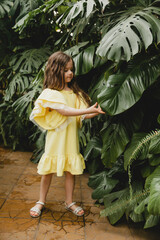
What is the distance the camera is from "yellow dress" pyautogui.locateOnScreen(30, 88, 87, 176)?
1720 mm

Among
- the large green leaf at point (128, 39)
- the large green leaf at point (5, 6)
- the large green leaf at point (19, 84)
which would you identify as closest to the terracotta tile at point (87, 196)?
the large green leaf at point (128, 39)

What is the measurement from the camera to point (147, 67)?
5.08 feet

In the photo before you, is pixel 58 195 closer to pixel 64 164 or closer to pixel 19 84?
pixel 64 164

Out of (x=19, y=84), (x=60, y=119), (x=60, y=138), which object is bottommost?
(x=19, y=84)

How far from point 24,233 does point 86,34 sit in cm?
171

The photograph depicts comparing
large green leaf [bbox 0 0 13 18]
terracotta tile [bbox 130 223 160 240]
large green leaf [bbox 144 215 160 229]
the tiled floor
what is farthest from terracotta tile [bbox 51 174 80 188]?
large green leaf [bbox 0 0 13 18]

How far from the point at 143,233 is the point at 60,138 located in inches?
34.0

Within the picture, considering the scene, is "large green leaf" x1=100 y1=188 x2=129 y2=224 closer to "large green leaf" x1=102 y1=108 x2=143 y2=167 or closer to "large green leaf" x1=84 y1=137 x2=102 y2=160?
"large green leaf" x1=102 y1=108 x2=143 y2=167

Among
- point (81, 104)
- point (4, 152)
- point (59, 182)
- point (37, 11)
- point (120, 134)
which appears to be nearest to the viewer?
point (120, 134)

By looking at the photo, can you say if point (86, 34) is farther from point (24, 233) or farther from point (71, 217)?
point (24, 233)

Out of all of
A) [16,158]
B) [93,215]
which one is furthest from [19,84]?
[93,215]

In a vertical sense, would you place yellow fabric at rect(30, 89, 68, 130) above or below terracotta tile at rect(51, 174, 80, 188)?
above

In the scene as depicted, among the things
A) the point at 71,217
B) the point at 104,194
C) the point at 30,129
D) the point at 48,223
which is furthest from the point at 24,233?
the point at 30,129

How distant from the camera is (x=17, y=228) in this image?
1.64 metres
